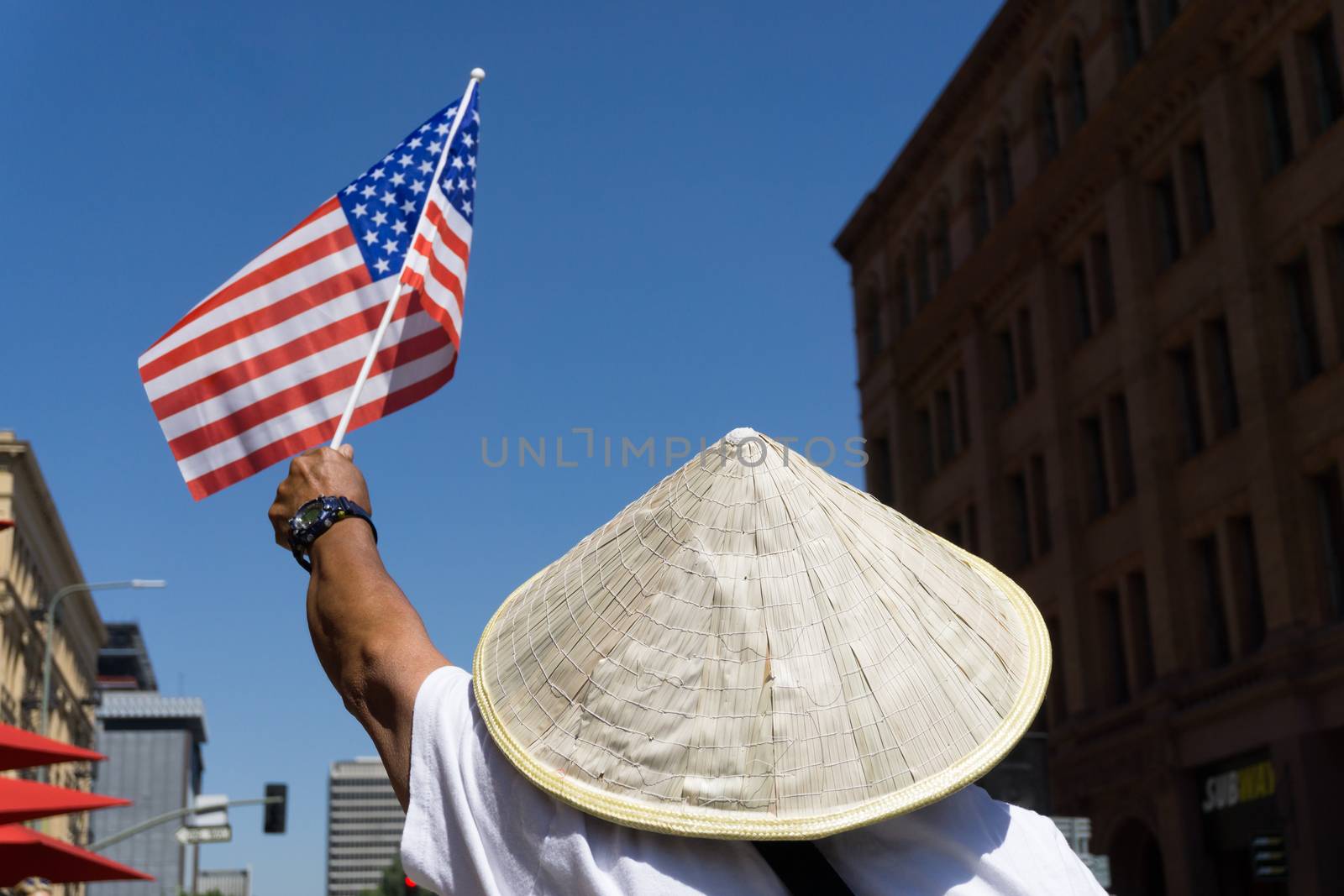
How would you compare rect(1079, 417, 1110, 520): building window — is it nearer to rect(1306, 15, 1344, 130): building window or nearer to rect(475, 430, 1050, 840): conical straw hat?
rect(1306, 15, 1344, 130): building window

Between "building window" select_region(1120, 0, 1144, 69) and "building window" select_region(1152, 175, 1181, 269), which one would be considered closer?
"building window" select_region(1152, 175, 1181, 269)

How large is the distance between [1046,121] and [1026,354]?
482cm


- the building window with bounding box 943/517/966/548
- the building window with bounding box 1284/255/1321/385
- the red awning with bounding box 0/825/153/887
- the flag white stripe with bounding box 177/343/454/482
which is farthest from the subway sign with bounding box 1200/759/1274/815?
the flag white stripe with bounding box 177/343/454/482

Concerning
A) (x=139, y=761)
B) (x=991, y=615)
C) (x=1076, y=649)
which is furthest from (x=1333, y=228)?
(x=139, y=761)

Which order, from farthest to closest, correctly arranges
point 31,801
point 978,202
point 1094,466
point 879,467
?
point 879,467 → point 978,202 → point 1094,466 → point 31,801

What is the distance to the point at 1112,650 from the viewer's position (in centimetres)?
2933

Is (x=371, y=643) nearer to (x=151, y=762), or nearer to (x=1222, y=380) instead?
(x=1222, y=380)

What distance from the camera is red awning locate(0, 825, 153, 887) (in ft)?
29.9

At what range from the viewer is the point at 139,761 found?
514 feet

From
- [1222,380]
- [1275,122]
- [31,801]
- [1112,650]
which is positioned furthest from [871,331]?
[31,801]

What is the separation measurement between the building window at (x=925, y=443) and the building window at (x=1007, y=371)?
408cm

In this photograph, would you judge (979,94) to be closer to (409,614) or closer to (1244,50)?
(1244,50)

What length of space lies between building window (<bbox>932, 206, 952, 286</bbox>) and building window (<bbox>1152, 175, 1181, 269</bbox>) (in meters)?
8.98

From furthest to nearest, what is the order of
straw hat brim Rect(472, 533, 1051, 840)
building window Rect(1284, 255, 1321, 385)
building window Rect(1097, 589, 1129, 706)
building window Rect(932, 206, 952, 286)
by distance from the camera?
building window Rect(932, 206, 952, 286) < building window Rect(1097, 589, 1129, 706) < building window Rect(1284, 255, 1321, 385) < straw hat brim Rect(472, 533, 1051, 840)
